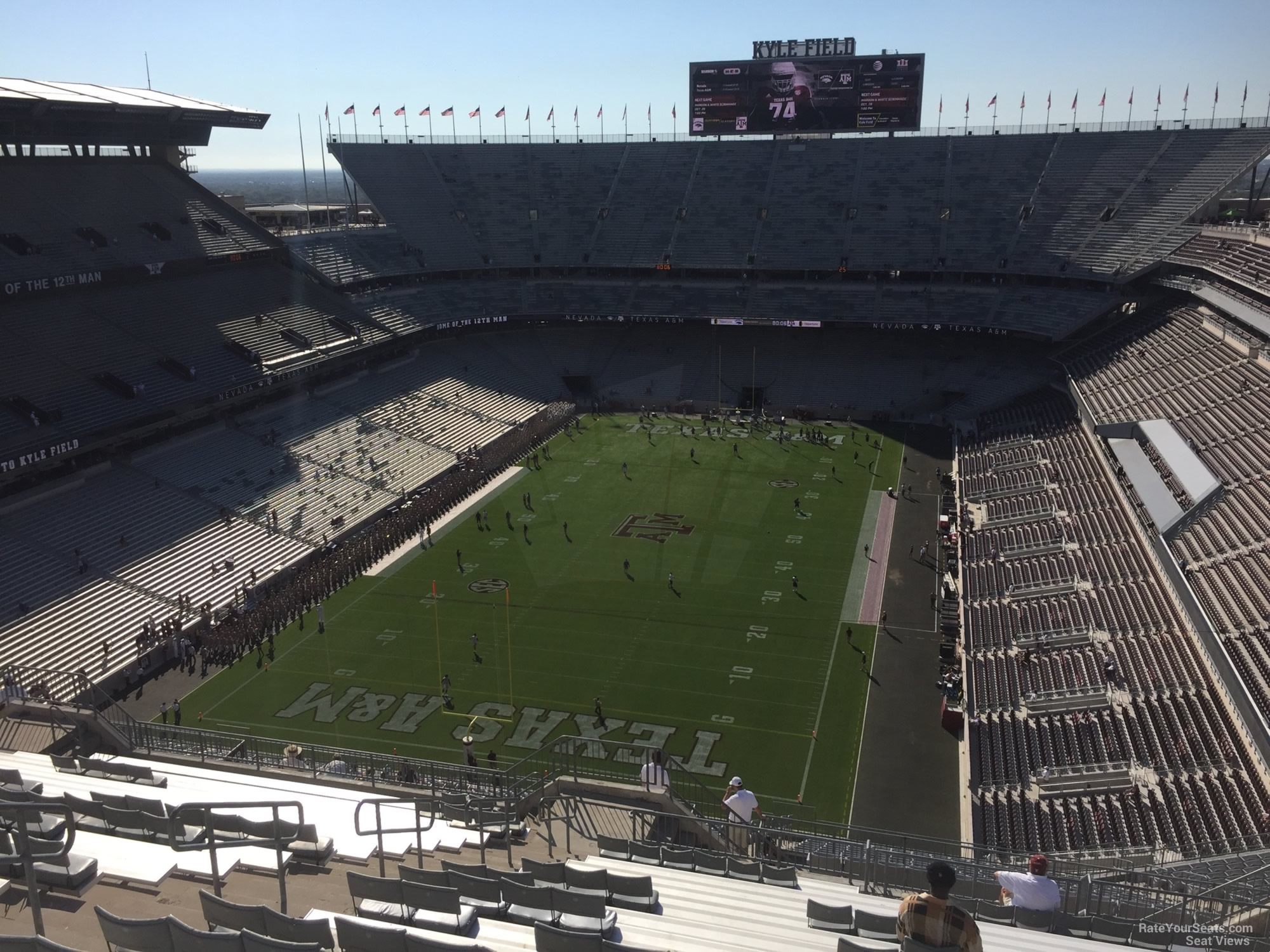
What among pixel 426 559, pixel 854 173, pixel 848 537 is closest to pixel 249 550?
pixel 426 559

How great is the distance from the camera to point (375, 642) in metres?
28.2

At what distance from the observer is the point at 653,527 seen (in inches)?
1460

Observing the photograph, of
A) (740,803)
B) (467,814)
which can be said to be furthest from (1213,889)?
(467,814)

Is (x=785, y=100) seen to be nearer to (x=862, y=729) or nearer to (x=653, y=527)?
(x=653, y=527)

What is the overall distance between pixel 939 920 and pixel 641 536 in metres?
29.9

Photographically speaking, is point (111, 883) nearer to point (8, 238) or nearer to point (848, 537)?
point (848, 537)

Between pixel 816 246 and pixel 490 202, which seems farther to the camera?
pixel 490 202

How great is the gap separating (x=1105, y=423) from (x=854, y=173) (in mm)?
33486

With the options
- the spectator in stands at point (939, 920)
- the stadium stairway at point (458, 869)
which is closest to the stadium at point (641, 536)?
the stadium stairway at point (458, 869)

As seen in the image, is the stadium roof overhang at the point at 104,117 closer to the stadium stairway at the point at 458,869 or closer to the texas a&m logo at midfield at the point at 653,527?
the texas a&m logo at midfield at the point at 653,527

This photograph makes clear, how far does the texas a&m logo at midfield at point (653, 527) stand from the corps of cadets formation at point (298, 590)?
283 inches

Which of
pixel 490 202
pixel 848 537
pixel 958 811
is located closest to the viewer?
pixel 958 811

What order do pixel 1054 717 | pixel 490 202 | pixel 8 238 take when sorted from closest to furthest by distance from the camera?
1. pixel 1054 717
2. pixel 8 238
3. pixel 490 202

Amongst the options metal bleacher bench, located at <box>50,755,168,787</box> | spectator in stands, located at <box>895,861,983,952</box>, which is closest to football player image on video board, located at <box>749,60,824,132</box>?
metal bleacher bench, located at <box>50,755,168,787</box>
